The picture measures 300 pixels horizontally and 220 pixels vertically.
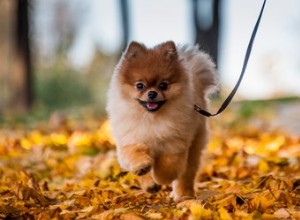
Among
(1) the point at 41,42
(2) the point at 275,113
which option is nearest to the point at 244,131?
(2) the point at 275,113

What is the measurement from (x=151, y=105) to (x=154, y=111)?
65mm

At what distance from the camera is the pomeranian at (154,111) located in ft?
13.1

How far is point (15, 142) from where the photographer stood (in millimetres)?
8023

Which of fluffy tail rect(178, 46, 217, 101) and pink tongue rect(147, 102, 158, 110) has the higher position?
fluffy tail rect(178, 46, 217, 101)

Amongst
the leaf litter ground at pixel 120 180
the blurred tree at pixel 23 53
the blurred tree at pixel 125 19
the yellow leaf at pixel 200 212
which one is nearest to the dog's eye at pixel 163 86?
the leaf litter ground at pixel 120 180

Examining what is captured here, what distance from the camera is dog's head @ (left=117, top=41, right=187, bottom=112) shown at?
398 centimetres

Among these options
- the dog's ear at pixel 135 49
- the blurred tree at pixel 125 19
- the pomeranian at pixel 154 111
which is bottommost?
the pomeranian at pixel 154 111

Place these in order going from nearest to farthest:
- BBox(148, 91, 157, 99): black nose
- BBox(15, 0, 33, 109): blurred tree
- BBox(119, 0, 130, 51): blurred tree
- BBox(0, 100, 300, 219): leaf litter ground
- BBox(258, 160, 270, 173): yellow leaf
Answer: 1. BBox(0, 100, 300, 219): leaf litter ground
2. BBox(148, 91, 157, 99): black nose
3. BBox(258, 160, 270, 173): yellow leaf
4. BBox(119, 0, 130, 51): blurred tree
5. BBox(15, 0, 33, 109): blurred tree

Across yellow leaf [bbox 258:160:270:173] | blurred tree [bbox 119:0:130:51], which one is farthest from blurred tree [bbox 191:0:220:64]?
yellow leaf [bbox 258:160:270:173]

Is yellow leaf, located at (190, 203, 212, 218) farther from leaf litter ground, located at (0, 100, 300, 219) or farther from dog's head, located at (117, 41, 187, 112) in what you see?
dog's head, located at (117, 41, 187, 112)

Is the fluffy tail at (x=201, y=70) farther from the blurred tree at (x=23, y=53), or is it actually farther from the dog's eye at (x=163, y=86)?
the blurred tree at (x=23, y=53)

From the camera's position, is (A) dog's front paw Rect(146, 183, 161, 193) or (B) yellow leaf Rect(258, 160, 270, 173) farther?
(B) yellow leaf Rect(258, 160, 270, 173)

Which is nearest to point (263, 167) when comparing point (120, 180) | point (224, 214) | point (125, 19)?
point (120, 180)

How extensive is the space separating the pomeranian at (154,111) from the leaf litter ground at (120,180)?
0.86 feet
